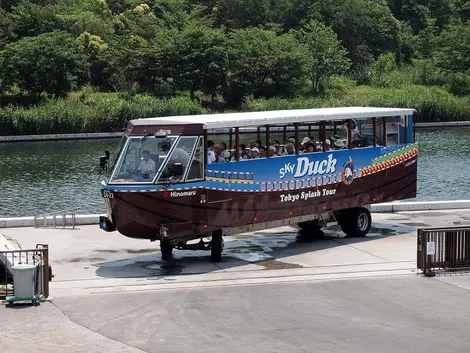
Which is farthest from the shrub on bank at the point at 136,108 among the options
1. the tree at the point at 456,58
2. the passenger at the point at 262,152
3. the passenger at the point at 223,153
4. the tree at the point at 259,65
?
the passenger at the point at 223,153

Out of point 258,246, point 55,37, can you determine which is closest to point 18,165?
point 55,37

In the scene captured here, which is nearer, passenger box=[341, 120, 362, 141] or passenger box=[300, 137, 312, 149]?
passenger box=[300, 137, 312, 149]

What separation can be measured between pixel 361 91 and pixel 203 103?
1429 cm

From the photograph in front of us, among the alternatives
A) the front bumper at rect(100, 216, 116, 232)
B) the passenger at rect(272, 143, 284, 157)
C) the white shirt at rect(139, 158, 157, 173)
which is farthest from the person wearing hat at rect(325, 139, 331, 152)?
the front bumper at rect(100, 216, 116, 232)

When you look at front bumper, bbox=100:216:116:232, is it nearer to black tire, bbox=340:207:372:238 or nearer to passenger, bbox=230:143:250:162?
passenger, bbox=230:143:250:162

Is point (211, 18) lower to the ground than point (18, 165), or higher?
higher

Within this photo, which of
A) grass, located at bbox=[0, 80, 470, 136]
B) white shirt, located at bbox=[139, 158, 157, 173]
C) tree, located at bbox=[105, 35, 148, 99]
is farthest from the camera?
tree, located at bbox=[105, 35, 148, 99]

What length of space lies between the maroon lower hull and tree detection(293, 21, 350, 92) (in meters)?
56.3

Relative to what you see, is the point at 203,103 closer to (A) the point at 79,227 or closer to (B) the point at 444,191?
(B) the point at 444,191

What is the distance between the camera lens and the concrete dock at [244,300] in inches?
634

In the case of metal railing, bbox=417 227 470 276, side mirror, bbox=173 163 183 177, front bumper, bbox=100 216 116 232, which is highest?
side mirror, bbox=173 163 183 177

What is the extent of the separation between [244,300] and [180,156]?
13.4ft

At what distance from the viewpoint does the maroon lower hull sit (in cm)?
2120

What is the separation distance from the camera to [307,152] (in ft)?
80.7
